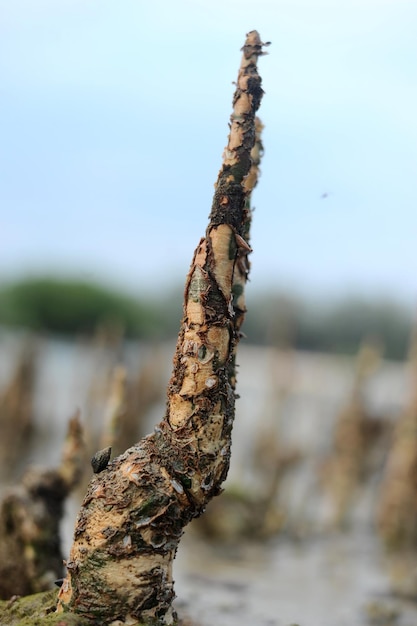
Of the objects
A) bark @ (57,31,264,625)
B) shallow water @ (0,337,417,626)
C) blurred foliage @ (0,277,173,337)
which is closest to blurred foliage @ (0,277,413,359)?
blurred foliage @ (0,277,173,337)

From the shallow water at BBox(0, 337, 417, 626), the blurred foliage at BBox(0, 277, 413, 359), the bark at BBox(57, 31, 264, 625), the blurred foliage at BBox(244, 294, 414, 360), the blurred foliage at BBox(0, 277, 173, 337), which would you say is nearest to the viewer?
the bark at BBox(57, 31, 264, 625)

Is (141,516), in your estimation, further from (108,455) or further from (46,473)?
(46,473)

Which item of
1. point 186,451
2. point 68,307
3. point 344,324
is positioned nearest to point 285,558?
Result: point 186,451

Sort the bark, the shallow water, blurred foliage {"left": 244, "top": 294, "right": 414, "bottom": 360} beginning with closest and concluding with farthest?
the bark
the shallow water
blurred foliage {"left": 244, "top": 294, "right": 414, "bottom": 360}

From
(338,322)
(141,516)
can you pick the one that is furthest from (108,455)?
(338,322)

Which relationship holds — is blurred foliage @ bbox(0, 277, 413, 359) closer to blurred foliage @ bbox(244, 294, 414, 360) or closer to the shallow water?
blurred foliage @ bbox(244, 294, 414, 360)

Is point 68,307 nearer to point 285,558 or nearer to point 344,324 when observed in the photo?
point 344,324

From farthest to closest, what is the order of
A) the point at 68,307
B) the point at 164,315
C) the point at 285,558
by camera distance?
the point at 68,307 → the point at 164,315 → the point at 285,558
